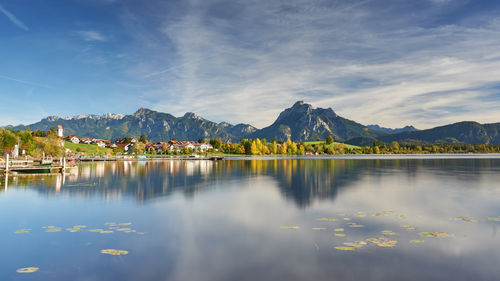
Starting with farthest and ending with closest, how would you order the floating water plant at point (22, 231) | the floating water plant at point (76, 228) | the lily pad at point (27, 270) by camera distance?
the floating water plant at point (76, 228), the floating water plant at point (22, 231), the lily pad at point (27, 270)


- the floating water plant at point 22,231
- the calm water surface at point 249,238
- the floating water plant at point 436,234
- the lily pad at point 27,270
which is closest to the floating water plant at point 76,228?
the calm water surface at point 249,238

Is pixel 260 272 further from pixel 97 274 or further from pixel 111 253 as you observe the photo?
pixel 111 253

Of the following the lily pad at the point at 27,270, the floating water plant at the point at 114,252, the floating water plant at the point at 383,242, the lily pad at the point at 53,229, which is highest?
the floating water plant at the point at 114,252

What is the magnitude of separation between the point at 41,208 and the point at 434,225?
32.8 m

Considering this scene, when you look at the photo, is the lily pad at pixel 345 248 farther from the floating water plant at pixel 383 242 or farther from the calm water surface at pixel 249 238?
the floating water plant at pixel 383 242

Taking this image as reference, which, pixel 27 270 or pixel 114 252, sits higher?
pixel 114 252

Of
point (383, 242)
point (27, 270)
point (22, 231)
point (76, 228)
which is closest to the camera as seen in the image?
point (27, 270)

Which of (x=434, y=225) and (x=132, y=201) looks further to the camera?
(x=132, y=201)

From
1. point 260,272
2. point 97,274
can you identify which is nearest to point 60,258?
point 97,274

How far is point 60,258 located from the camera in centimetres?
1441

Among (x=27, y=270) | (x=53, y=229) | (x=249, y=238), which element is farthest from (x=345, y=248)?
(x=53, y=229)

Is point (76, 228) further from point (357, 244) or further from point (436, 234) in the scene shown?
point (436, 234)

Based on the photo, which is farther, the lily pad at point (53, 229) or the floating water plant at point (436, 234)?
the lily pad at point (53, 229)

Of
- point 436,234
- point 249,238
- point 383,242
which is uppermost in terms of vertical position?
point 383,242
